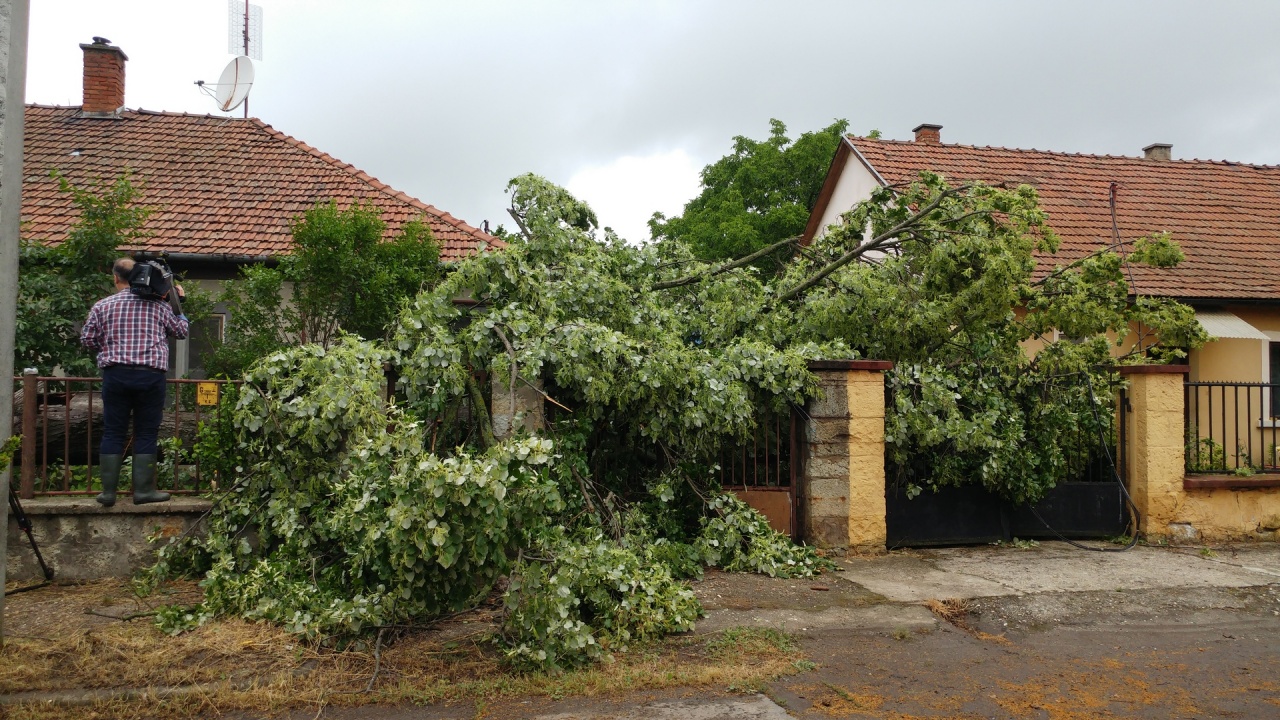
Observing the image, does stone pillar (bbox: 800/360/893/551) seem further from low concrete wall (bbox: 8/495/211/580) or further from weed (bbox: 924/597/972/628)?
low concrete wall (bbox: 8/495/211/580)

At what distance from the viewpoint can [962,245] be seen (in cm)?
825

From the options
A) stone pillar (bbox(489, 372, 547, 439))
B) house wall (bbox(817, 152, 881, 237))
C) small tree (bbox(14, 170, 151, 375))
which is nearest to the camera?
stone pillar (bbox(489, 372, 547, 439))

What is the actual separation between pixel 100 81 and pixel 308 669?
13.8 meters

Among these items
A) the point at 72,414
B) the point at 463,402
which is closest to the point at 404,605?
the point at 463,402

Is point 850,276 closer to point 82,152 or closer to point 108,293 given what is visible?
point 108,293

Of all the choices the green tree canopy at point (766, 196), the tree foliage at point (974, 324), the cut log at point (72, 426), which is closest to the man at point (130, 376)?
the cut log at point (72, 426)

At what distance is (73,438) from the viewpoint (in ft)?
23.0

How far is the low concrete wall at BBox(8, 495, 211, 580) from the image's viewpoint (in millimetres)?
6262

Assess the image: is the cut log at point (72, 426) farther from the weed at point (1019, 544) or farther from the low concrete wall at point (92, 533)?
the weed at point (1019, 544)

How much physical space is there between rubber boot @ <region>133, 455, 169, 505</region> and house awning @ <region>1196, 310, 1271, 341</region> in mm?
12724

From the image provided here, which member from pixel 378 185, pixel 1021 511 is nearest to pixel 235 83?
pixel 378 185

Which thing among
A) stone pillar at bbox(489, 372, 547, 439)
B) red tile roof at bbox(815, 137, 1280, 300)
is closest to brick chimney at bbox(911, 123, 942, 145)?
red tile roof at bbox(815, 137, 1280, 300)

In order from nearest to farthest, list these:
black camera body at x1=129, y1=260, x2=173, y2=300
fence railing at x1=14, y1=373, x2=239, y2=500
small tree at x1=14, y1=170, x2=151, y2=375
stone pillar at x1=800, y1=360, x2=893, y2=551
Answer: black camera body at x1=129, y1=260, x2=173, y2=300 → fence railing at x1=14, y1=373, x2=239, y2=500 → stone pillar at x1=800, y1=360, x2=893, y2=551 → small tree at x1=14, y1=170, x2=151, y2=375

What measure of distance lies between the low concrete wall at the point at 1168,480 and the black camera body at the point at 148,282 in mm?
8234
